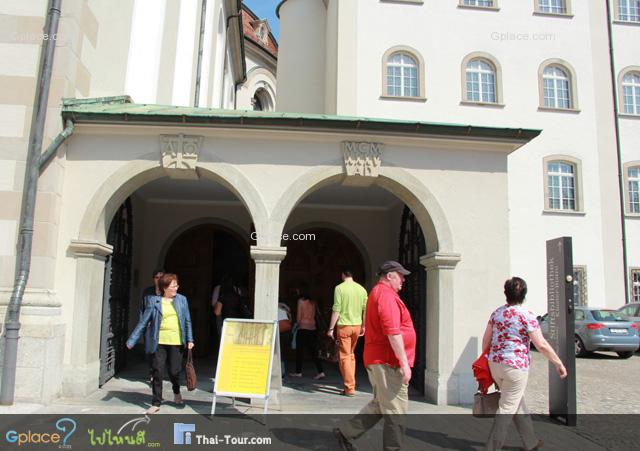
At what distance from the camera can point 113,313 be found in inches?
359

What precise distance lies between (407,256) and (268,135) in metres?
3.46

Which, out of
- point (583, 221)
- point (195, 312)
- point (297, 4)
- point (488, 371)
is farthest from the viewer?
point (297, 4)

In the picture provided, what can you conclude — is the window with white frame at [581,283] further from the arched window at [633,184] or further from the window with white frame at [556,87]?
the window with white frame at [556,87]

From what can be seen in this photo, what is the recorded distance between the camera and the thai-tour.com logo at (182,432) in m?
5.57

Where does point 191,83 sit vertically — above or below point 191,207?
above

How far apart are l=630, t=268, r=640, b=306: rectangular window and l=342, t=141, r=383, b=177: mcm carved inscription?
15.2 meters

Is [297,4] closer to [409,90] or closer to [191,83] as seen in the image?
[409,90]

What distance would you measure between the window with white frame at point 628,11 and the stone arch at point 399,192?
1732 centimetres

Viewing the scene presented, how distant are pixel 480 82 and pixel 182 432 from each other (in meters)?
17.1

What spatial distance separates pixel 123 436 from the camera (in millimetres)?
5719

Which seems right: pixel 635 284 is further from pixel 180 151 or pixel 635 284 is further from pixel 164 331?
pixel 164 331

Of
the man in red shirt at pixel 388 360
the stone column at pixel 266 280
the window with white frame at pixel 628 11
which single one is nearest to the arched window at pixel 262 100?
the window with white frame at pixel 628 11

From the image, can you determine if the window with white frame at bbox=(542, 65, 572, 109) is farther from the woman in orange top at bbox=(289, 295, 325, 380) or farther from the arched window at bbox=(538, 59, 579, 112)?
the woman in orange top at bbox=(289, 295, 325, 380)

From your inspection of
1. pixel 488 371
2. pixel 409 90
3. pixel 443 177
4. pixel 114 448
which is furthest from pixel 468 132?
pixel 409 90
